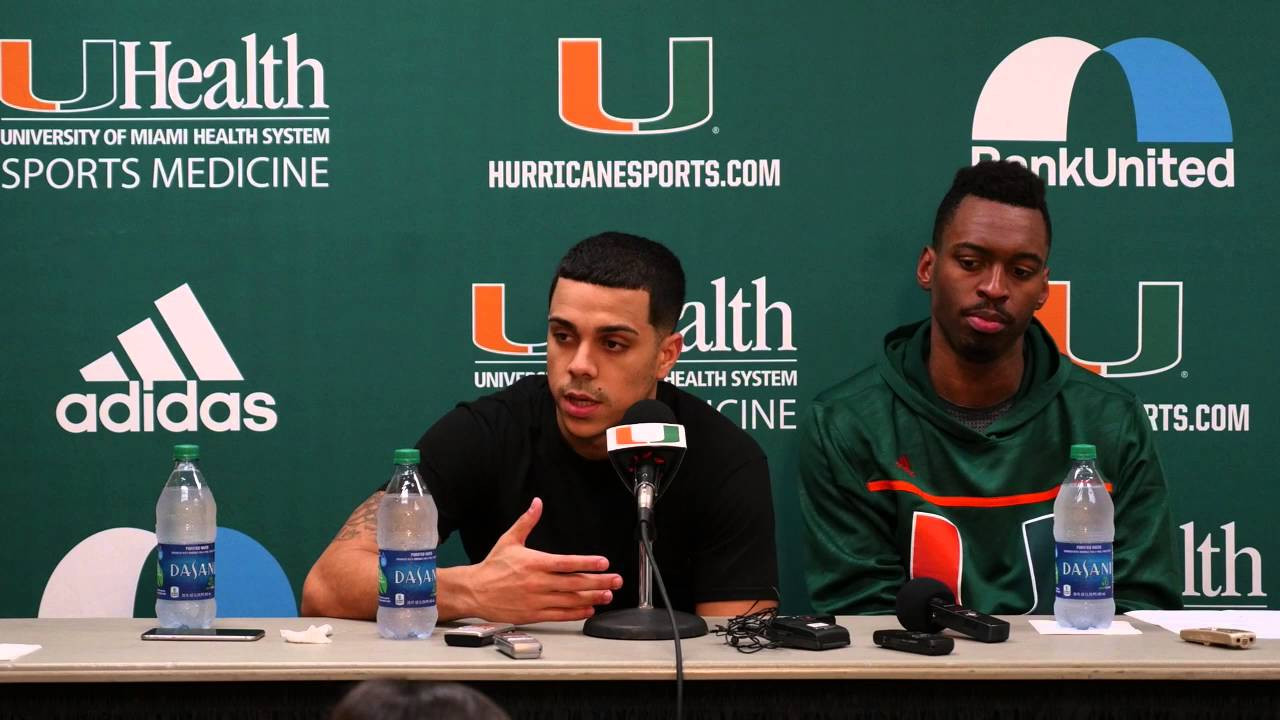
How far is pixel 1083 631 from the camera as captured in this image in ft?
6.79

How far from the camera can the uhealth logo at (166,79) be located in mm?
3146

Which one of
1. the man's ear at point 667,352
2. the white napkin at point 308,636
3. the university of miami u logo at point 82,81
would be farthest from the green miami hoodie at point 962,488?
the university of miami u logo at point 82,81

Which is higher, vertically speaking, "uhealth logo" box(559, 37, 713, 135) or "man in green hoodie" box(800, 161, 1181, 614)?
"uhealth logo" box(559, 37, 713, 135)

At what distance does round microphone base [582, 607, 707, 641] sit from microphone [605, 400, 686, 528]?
0.19m

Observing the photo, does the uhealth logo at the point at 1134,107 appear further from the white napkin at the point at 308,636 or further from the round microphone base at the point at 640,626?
the white napkin at the point at 308,636

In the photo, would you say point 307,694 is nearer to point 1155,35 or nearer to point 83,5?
point 83,5

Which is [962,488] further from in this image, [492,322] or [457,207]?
[457,207]

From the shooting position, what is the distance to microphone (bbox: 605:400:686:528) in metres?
1.98

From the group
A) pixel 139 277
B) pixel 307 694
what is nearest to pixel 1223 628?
pixel 307 694

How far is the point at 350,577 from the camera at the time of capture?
2.20 metres

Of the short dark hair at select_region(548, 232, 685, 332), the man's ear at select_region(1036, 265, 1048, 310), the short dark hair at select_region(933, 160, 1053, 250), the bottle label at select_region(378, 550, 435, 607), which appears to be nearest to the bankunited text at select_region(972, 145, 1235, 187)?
the short dark hair at select_region(933, 160, 1053, 250)

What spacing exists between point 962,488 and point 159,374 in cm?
193

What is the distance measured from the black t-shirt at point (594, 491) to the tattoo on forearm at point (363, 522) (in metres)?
0.16

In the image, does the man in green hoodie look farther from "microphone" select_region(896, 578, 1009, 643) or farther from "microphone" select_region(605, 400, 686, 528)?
"microphone" select_region(605, 400, 686, 528)
